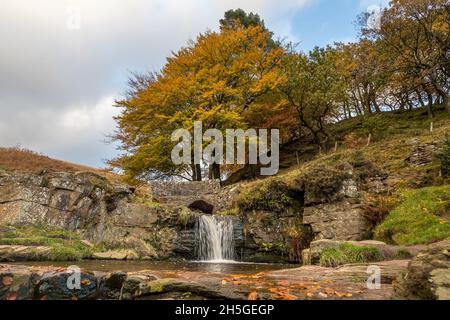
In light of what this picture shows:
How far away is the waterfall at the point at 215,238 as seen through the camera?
621 inches

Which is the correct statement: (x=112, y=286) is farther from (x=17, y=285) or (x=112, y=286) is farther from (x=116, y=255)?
(x=116, y=255)

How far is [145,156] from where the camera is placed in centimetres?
2403

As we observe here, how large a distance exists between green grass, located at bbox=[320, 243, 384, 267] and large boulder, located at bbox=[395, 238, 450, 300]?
17.3 feet

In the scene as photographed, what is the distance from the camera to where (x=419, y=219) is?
1213 cm

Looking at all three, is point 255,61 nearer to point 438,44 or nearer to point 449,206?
point 438,44

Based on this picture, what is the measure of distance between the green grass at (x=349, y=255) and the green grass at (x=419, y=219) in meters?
1.87

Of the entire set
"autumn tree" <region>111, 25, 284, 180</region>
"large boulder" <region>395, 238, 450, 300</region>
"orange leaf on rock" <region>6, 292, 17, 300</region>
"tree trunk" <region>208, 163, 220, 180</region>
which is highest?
"autumn tree" <region>111, 25, 284, 180</region>

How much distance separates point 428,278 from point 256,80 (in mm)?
23500

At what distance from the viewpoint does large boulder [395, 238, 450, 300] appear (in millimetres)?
4180

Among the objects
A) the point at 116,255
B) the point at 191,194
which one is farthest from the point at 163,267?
the point at 191,194

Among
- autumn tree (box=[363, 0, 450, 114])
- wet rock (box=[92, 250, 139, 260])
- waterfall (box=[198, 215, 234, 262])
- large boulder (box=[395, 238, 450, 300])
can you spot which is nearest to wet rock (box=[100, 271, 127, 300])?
large boulder (box=[395, 238, 450, 300])

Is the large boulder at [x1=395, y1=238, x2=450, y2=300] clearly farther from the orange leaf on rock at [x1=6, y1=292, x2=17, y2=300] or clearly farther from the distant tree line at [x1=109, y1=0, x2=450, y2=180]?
the distant tree line at [x1=109, y1=0, x2=450, y2=180]
